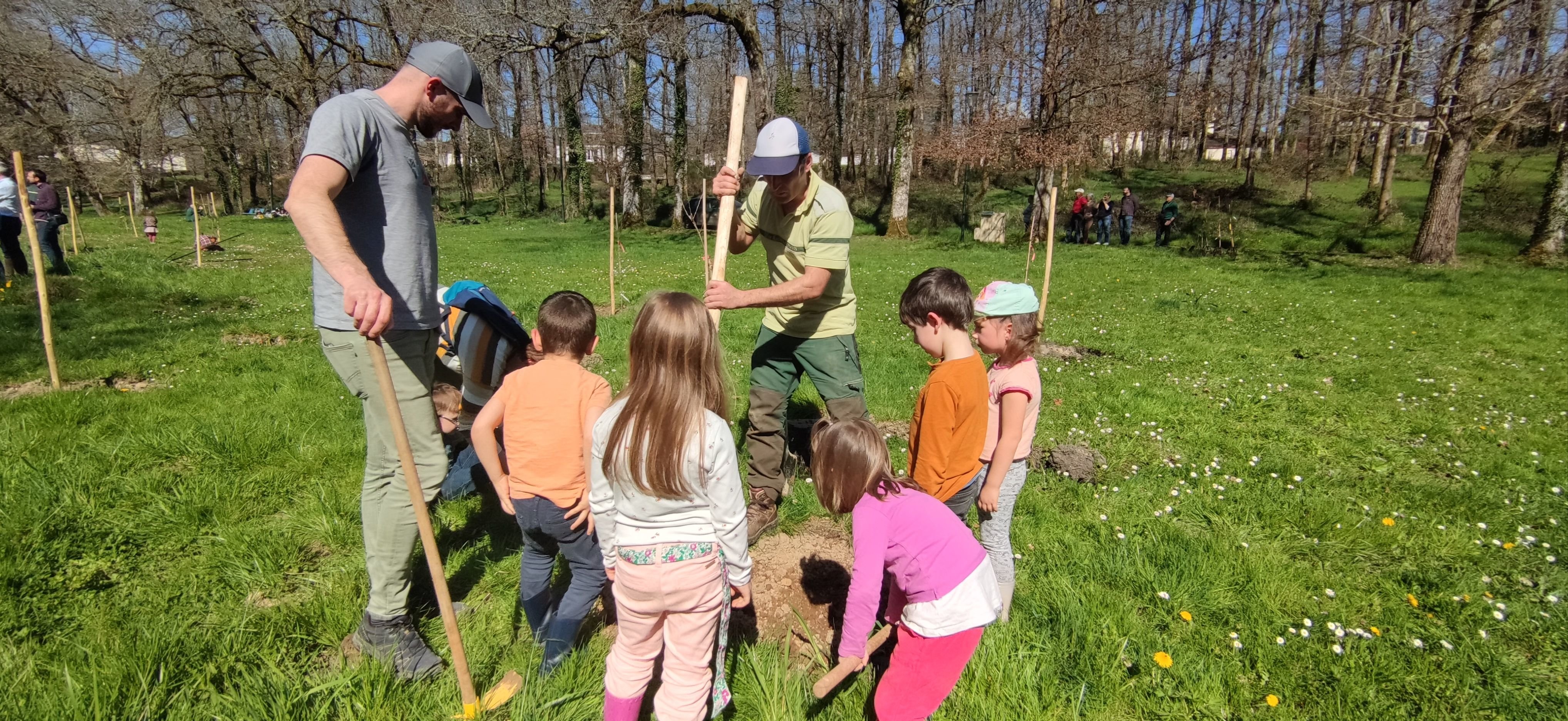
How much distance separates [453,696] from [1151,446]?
4.72 metres


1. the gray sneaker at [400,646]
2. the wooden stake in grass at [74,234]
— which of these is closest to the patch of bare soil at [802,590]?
the gray sneaker at [400,646]

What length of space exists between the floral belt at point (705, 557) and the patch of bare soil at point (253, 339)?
24.3 feet

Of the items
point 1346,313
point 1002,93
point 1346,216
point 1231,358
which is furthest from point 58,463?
point 1002,93

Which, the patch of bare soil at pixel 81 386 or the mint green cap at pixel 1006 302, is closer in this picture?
the mint green cap at pixel 1006 302

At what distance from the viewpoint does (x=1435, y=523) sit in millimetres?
4031

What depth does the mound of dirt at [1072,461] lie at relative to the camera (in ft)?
14.8

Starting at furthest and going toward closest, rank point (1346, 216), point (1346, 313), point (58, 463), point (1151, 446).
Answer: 1. point (1346, 216)
2. point (1346, 313)
3. point (1151, 446)
4. point (58, 463)

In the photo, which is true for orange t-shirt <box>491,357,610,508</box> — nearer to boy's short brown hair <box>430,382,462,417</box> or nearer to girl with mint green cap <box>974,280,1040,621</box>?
girl with mint green cap <box>974,280,1040,621</box>

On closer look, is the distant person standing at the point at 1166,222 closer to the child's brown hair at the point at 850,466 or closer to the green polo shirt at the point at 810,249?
the green polo shirt at the point at 810,249

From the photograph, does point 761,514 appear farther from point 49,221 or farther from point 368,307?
point 49,221

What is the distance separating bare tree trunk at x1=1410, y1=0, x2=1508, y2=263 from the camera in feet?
43.2

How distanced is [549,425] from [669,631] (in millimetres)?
840

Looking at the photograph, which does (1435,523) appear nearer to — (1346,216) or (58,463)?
(58,463)

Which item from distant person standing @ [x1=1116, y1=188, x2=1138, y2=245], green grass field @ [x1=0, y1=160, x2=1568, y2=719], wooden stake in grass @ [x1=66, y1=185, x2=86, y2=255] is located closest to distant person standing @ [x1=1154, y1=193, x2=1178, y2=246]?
distant person standing @ [x1=1116, y1=188, x2=1138, y2=245]
